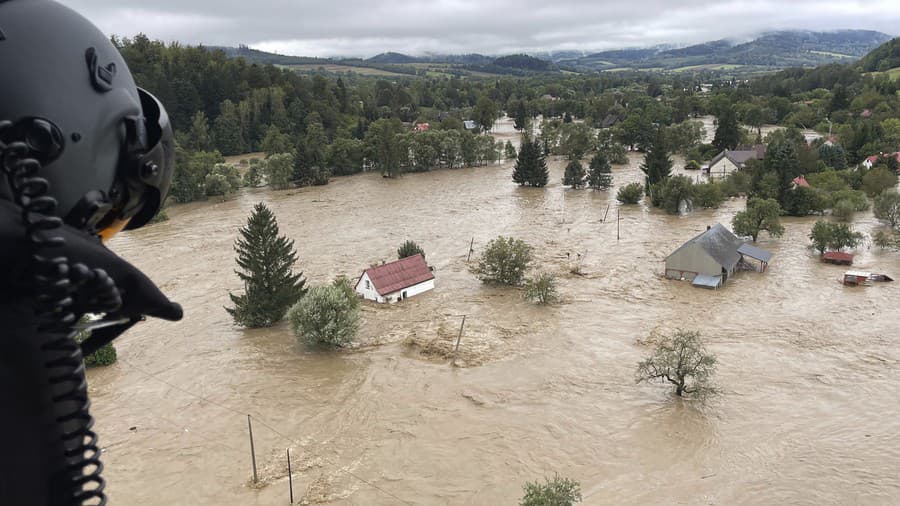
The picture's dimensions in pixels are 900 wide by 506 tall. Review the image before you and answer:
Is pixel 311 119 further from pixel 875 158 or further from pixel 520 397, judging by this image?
pixel 520 397

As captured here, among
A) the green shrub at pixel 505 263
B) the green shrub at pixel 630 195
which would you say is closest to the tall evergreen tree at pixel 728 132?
the green shrub at pixel 630 195

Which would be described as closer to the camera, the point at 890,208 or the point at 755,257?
the point at 755,257

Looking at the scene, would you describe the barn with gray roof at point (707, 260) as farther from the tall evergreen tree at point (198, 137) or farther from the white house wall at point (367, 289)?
the tall evergreen tree at point (198, 137)

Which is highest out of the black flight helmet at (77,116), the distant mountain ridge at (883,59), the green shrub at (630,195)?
the black flight helmet at (77,116)

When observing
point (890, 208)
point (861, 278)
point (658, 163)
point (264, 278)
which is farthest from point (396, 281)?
point (658, 163)

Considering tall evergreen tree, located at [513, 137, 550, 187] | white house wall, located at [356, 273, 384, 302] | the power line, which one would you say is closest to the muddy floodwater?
the power line

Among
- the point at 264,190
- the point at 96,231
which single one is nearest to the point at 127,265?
the point at 96,231

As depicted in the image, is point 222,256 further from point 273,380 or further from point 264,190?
point 264,190
